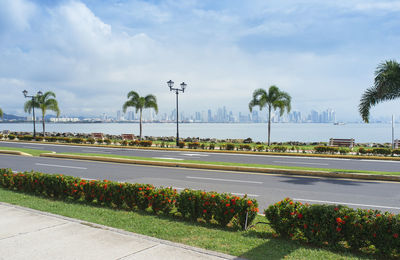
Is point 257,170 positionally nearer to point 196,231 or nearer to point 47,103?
point 196,231

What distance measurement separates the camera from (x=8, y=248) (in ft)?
17.4

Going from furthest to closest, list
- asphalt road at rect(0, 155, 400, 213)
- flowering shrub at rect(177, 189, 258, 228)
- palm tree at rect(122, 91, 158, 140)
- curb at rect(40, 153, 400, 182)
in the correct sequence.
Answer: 1. palm tree at rect(122, 91, 158, 140)
2. curb at rect(40, 153, 400, 182)
3. asphalt road at rect(0, 155, 400, 213)
4. flowering shrub at rect(177, 189, 258, 228)

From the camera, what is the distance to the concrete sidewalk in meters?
5.00

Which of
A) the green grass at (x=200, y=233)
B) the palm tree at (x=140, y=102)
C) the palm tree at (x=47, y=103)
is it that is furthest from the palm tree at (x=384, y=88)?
the palm tree at (x=47, y=103)

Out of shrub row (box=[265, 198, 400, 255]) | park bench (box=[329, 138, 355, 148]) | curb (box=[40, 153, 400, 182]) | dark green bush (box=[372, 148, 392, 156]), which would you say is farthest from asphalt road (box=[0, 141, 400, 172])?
shrub row (box=[265, 198, 400, 255])

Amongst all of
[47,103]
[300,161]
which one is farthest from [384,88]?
[47,103]

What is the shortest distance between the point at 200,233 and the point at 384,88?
41.2 ft

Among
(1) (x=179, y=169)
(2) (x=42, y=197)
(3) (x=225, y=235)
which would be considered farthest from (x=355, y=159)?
(2) (x=42, y=197)

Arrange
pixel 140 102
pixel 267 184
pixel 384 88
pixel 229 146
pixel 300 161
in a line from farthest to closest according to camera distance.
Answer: pixel 140 102 < pixel 229 146 < pixel 300 161 < pixel 384 88 < pixel 267 184

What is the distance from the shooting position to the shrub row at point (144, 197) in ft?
21.5

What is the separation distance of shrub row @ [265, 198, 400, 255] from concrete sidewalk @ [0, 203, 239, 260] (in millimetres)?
1602

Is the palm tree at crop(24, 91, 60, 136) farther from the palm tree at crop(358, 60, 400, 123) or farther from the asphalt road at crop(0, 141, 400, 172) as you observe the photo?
the palm tree at crop(358, 60, 400, 123)

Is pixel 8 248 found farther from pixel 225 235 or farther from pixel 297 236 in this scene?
pixel 297 236

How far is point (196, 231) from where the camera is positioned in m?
6.27
